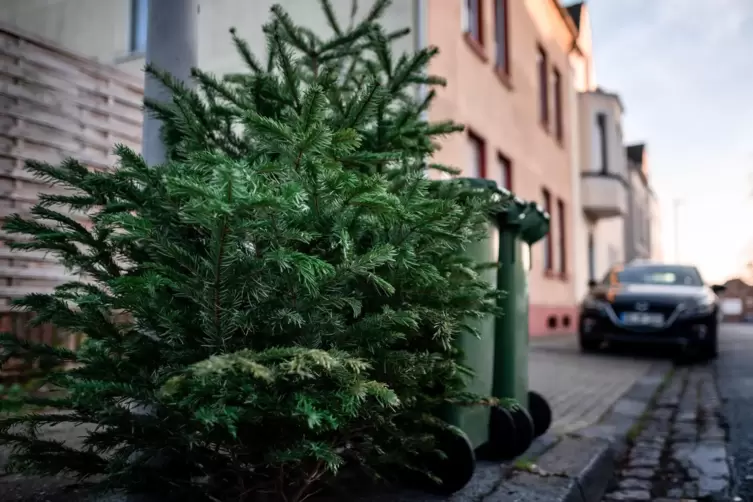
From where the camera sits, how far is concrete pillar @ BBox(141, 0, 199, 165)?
2.82 metres

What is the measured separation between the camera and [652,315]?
1041 centimetres

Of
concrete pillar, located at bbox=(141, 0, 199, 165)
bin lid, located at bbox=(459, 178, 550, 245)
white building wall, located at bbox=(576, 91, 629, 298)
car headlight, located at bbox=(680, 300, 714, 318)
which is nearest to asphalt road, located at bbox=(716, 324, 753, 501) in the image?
car headlight, located at bbox=(680, 300, 714, 318)

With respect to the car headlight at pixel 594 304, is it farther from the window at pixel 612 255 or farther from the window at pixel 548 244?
the window at pixel 612 255

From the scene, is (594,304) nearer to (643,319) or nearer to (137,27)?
(643,319)

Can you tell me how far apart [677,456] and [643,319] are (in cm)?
635

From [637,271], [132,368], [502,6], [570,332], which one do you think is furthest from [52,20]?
[570,332]

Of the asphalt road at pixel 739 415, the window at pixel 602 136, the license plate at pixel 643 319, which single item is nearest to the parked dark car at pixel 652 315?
the license plate at pixel 643 319

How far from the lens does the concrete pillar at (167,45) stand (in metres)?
2.82

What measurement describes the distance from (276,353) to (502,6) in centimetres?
1320

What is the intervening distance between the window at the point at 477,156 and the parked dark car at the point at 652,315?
9.23 ft

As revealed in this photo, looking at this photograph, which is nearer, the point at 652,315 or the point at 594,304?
the point at 652,315

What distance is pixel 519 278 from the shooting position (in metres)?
3.87

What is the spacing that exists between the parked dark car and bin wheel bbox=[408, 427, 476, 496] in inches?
325

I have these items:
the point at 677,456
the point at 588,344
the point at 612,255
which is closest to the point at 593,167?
the point at 612,255
